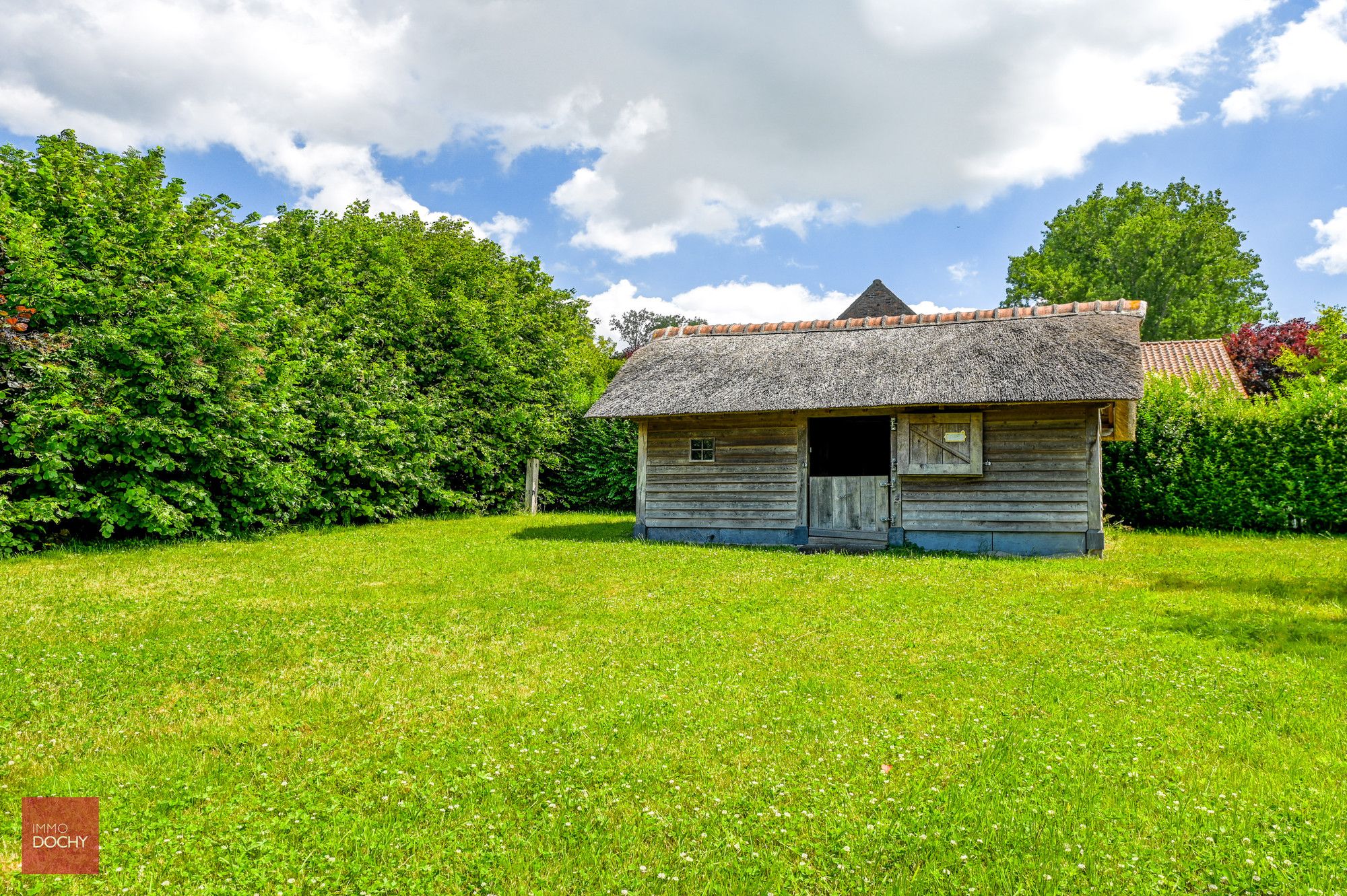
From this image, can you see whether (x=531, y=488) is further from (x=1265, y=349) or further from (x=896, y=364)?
(x=1265, y=349)

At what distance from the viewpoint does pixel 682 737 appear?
4.80 m

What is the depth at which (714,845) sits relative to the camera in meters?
3.57

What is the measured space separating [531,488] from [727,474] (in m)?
8.82

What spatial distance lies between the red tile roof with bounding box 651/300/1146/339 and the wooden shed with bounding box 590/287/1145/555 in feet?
0.14

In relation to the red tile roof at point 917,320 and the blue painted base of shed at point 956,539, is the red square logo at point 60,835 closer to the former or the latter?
the blue painted base of shed at point 956,539

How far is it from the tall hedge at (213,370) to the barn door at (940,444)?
38.5 feet

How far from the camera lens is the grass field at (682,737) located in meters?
3.42

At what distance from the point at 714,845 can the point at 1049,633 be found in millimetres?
5285

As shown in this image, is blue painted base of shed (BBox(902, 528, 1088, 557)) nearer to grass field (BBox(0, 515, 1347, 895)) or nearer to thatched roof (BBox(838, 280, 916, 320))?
grass field (BBox(0, 515, 1347, 895))

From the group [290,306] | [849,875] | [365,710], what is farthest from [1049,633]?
[290,306]

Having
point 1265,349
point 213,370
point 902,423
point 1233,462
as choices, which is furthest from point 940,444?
point 1265,349

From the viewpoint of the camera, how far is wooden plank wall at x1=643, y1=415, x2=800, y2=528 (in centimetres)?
1484

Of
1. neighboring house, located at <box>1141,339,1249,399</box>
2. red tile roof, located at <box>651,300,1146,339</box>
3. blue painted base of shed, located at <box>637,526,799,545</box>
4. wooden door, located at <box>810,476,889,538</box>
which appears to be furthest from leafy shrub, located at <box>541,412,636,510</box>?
neighboring house, located at <box>1141,339,1249,399</box>

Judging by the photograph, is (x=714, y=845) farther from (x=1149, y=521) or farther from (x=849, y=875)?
(x=1149, y=521)
